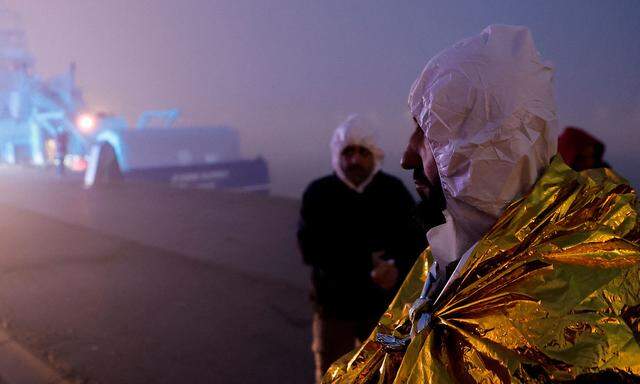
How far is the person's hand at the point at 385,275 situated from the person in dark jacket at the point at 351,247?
0.02 metres

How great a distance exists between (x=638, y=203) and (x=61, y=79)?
34.1 metres

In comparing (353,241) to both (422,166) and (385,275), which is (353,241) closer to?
(385,275)

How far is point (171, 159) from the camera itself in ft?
88.3

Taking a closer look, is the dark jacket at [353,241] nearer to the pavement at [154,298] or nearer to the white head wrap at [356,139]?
the white head wrap at [356,139]

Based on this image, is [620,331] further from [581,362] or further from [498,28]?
[498,28]

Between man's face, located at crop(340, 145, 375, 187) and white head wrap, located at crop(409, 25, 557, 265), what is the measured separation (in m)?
1.56

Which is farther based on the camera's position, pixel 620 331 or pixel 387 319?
pixel 387 319

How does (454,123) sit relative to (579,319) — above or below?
above

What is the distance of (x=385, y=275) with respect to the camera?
241 centimetres

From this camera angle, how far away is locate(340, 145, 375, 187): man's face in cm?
273

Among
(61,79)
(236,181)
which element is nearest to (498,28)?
(236,181)

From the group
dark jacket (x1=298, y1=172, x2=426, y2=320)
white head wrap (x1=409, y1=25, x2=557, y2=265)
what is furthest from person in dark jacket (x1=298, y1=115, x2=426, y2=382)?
white head wrap (x1=409, y1=25, x2=557, y2=265)

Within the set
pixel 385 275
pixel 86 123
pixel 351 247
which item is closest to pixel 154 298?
pixel 351 247

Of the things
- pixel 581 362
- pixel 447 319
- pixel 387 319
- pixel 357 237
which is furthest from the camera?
pixel 357 237
